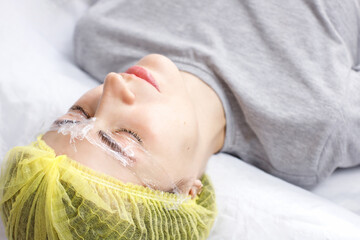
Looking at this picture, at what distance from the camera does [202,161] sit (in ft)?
3.50

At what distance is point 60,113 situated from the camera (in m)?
1.15

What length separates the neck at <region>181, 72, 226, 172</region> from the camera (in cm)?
109

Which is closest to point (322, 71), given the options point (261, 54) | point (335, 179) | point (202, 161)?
point (261, 54)

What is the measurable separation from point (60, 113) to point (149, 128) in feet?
1.28

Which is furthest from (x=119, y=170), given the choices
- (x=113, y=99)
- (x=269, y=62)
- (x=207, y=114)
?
(x=269, y=62)

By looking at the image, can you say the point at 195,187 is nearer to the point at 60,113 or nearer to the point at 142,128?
the point at 142,128

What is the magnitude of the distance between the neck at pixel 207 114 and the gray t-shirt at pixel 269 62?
0.02 m

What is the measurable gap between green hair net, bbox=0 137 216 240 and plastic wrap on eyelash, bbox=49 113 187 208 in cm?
3

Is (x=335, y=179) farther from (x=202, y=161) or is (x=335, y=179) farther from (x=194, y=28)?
(x=194, y=28)

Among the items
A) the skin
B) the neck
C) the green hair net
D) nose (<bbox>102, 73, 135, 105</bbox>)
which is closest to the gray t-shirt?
the neck

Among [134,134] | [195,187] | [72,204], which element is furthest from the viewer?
[195,187]

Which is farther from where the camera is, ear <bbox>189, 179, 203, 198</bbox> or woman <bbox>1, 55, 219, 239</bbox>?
ear <bbox>189, 179, 203, 198</bbox>

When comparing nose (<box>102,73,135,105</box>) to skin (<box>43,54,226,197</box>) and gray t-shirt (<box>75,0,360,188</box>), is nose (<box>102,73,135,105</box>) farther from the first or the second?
gray t-shirt (<box>75,0,360,188</box>)

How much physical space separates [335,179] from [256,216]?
1.18 feet
